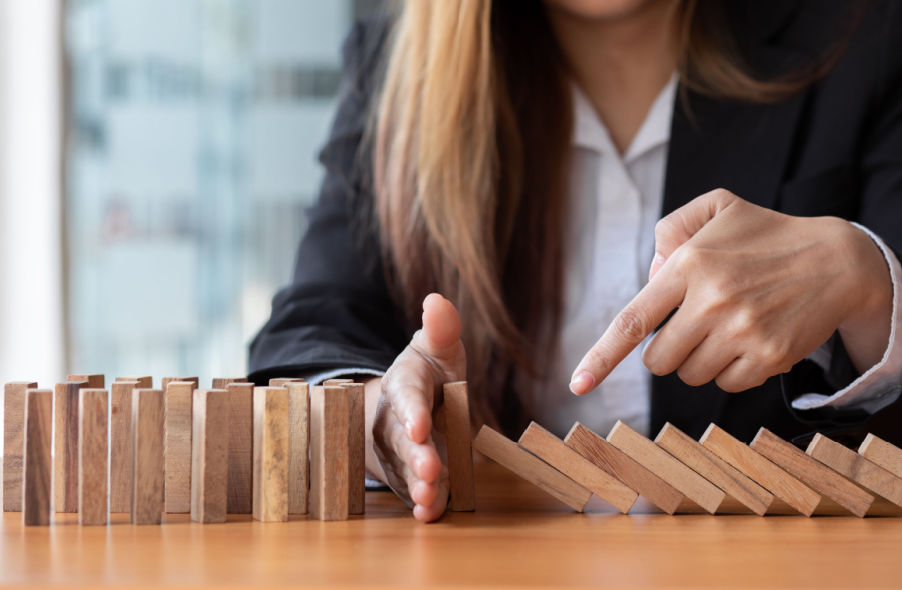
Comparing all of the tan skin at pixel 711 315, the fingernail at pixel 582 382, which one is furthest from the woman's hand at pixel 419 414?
the fingernail at pixel 582 382

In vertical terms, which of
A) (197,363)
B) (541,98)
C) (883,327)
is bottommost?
(197,363)

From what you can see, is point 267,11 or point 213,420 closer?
point 213,420

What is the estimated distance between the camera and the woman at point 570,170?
3.66 ft

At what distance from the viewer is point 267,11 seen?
252 centimetres

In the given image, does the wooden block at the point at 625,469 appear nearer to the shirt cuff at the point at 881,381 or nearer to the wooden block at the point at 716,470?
the wooden block at the point at 716,470

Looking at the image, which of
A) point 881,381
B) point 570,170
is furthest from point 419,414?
point 570,170

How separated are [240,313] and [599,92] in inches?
62.7

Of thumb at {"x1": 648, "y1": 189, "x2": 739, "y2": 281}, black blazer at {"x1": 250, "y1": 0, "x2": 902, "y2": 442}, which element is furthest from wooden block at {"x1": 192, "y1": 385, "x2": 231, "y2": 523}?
black blazer at {"x1": 250, "y1": 0, "x2": 902, "y2": 442}

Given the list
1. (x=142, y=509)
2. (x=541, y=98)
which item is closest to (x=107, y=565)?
(x=142, y=509)

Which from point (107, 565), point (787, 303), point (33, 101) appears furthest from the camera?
point (33, 101)

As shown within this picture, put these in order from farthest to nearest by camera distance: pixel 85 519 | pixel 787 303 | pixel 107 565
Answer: pixel 787 303 → pixel 85 519 → pixel 107 565

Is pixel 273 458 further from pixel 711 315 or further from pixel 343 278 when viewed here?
pixel 343 278

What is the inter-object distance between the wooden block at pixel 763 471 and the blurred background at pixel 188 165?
202cm

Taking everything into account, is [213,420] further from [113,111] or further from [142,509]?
[113,111]
